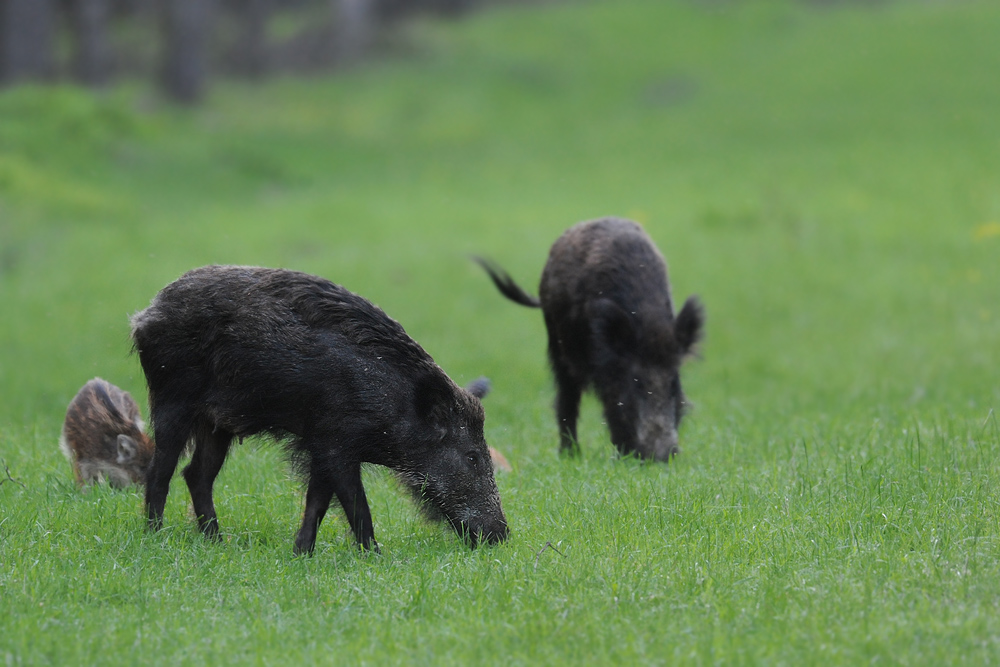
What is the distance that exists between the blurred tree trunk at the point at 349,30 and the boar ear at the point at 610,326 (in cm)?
2886

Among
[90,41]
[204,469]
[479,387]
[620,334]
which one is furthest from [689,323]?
[90,41]

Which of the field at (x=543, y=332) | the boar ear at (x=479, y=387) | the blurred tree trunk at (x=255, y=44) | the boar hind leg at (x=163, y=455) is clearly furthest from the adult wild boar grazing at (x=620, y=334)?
the blurred tree trunk at (x=255, y=44)

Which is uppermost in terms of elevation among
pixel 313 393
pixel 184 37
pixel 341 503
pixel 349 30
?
pixel 313 393

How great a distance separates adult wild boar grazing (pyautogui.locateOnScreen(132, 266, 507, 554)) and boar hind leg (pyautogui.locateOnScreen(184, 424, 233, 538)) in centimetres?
7

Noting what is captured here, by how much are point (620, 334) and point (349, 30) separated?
29.8 metres

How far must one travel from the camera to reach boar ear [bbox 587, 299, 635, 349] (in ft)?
24.8

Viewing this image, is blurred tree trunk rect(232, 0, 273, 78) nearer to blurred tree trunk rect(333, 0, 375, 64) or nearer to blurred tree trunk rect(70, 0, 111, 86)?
blurred tree trunk rect(333, 0, 375, 64)

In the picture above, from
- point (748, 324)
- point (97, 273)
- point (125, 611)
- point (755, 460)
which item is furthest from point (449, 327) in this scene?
point (125, 611)

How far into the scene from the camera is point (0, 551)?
5.37m

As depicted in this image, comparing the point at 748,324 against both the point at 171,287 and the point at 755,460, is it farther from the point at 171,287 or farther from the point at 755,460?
the point at 171,287

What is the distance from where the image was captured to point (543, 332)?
13039mm

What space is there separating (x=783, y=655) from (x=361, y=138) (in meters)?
24.7

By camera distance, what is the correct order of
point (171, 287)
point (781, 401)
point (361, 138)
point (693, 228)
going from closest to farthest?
point (171, 287) < point (781, 401) < point (693, 228) < point (361, 138)

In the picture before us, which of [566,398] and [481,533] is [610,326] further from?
[481,533]
